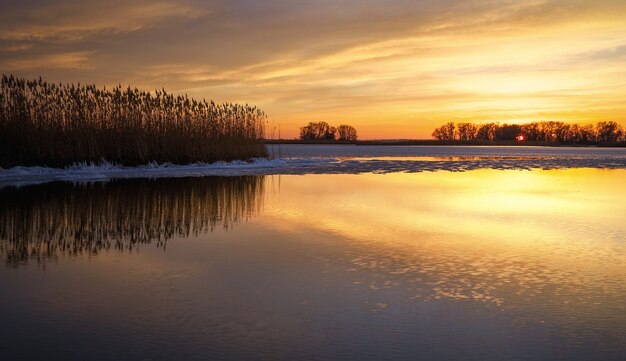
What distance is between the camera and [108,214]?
8.20 metres

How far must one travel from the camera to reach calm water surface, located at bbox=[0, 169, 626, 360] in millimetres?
3176

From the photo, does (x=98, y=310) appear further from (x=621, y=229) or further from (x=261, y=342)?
(x=621, y=229)

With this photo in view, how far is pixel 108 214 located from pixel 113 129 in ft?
32.1

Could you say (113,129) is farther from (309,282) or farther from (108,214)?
(309,282)

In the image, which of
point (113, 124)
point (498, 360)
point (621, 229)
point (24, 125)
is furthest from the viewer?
point (113, 124)

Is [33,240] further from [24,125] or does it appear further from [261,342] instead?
[24,125]

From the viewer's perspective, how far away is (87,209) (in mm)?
8703

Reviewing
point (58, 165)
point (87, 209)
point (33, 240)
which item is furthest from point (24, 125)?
point (33, 240)

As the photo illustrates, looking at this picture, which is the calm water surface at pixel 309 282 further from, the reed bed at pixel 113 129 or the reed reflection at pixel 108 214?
the reed bed at pixel 113 129

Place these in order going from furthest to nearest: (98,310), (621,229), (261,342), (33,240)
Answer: (621,229)
(33,240)
(98,310)
(261,342)

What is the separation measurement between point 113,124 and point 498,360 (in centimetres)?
1609

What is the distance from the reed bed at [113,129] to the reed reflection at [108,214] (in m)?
3.34

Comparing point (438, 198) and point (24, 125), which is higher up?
point (24, 125)

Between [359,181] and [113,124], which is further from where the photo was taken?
[113,124]
